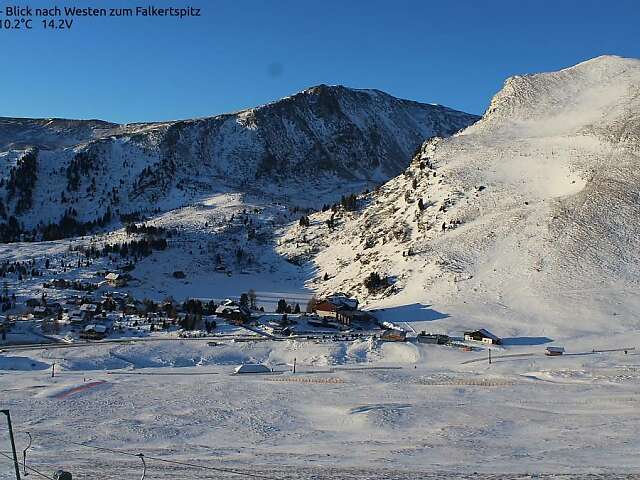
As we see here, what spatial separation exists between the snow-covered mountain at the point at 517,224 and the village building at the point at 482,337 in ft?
16.6

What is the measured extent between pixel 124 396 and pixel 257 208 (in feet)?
369

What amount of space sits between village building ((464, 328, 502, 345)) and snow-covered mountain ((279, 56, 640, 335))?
5.06m

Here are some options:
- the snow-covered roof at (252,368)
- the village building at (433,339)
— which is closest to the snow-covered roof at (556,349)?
the village building at (433,339)

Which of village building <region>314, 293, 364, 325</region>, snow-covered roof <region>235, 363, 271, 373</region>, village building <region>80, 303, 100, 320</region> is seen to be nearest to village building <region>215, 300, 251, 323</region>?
village building <region>314, 293, 364, 325</region>

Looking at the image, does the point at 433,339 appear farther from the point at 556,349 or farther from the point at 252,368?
the point at 252,368

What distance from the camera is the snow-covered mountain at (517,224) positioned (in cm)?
7981

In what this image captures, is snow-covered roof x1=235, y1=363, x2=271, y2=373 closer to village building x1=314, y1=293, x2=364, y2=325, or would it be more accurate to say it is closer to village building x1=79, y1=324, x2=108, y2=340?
village building x1=314, y1=293, x2=364, y2=325

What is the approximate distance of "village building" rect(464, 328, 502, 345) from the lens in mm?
67000

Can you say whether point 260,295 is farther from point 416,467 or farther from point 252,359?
point 416,467

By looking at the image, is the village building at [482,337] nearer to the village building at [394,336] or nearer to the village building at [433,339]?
the village building at [433,339]

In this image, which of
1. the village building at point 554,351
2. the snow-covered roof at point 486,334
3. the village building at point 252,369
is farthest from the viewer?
the snow-covered roof at point 486,334

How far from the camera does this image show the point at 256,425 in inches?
1494

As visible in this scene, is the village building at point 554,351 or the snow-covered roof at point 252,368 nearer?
the snow-covered roof at point 252,368

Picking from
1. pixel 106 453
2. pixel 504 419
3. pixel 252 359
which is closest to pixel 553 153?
pixel 252 359
